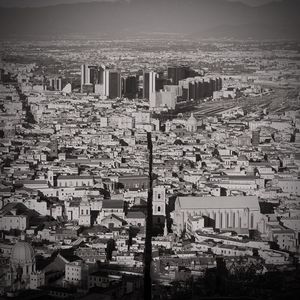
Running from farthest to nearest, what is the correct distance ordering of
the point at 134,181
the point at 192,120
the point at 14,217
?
the point at 192,120 < the point at 134,181 < the point at 14,217

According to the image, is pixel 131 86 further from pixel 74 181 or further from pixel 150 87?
pixel 74 181

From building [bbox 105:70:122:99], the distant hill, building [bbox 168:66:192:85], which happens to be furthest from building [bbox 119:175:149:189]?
building [bbox 168:66:192:85]

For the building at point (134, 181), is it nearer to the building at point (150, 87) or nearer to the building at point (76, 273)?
the building at point (76, 273)

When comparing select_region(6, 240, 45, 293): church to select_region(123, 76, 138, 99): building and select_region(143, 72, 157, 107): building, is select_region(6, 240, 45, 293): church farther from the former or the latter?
select_region(123, 76, 138, 99): building

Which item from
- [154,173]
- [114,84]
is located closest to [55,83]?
[114,84]

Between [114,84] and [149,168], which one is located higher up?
[114,84]
